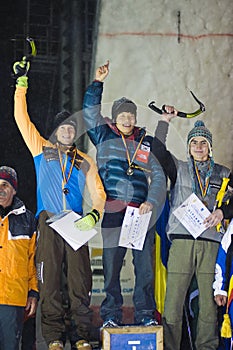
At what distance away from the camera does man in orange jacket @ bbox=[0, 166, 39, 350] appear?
328 centimetres

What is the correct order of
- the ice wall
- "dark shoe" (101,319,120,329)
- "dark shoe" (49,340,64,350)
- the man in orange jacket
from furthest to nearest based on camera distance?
the ice wall < "dark shoe" (101,319,120,329) < "dark shoe" (49,340,64,350) < the man in orange jacket

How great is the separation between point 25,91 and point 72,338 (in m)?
1.63

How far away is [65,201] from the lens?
145 inches

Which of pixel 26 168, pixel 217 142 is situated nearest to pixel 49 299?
pixel 26 168

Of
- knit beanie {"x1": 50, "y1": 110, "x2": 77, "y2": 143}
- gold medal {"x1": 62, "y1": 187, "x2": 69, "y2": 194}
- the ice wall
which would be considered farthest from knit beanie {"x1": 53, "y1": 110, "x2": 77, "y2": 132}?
gold medal {"x1": 62, "y1": 187, "x2": 69, "y2": 194}

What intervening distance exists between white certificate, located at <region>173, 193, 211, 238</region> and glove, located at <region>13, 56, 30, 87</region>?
1.33m

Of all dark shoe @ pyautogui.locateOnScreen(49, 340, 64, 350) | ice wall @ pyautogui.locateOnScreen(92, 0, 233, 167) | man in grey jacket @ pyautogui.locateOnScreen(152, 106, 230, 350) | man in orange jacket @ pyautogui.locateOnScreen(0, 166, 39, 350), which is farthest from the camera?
ice wall @ pyautogui.locateOnScreen(92, 0, 233, 167)

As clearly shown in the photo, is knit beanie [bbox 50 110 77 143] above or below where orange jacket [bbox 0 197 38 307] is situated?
above

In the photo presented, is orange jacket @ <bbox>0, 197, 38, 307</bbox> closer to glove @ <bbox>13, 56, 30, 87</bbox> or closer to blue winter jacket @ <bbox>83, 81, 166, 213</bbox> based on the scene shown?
blue winter jacket @ <bbox>83, 81, 166, 213</bbox>

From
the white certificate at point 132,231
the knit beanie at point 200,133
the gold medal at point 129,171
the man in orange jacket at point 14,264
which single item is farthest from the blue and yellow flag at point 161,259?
the man in orange jacket at point 14,264

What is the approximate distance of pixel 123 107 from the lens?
3846mm

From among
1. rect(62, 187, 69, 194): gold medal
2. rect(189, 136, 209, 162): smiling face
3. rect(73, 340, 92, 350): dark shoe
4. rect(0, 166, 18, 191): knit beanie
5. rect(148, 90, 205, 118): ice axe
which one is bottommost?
rect(73, 340, 92, 350): dark shoe

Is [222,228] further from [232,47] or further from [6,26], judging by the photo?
[6,26]

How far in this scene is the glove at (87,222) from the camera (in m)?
3.65
